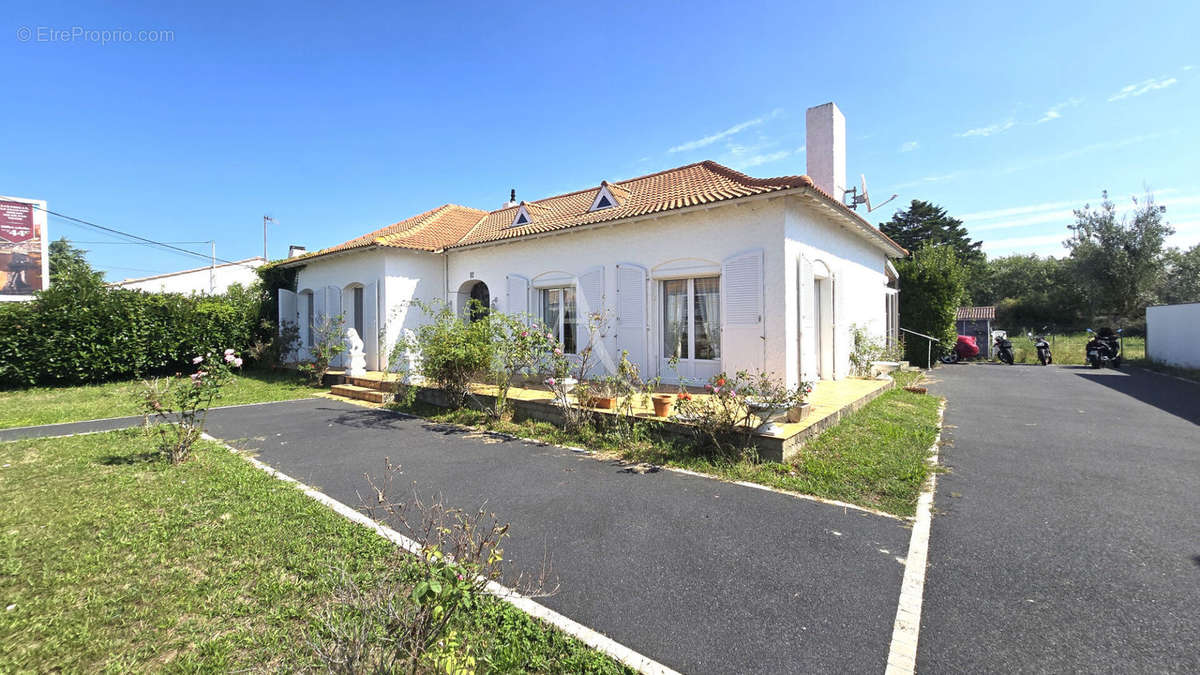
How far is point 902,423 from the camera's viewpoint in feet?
22.4

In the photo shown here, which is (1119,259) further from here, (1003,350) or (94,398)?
(94,398)

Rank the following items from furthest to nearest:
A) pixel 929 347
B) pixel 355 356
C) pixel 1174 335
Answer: pixel 929 347
pixel 1174 335
pixel 355 356

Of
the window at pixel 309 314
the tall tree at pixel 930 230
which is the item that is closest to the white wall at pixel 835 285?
the window at pixel 309 314

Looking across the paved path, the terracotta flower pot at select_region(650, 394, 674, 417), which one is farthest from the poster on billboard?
the paved path

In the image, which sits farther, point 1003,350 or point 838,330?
point 1003,350

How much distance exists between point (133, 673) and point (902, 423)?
26.6ft

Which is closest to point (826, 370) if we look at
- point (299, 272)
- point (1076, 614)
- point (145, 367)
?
point (1076, 614)

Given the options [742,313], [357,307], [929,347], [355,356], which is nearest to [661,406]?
[742,313]

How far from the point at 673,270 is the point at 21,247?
2599 centimetres

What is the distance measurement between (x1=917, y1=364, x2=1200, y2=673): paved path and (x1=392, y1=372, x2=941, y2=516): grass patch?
35 centimetres

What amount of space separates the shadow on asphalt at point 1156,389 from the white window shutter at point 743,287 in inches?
269

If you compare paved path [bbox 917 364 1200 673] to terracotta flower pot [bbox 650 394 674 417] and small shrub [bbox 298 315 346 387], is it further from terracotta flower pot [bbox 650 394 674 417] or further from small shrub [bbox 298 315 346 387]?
small shrub [bbox 298 315 346 387]

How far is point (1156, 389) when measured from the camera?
10719 millimetres

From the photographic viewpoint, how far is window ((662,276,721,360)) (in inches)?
329
